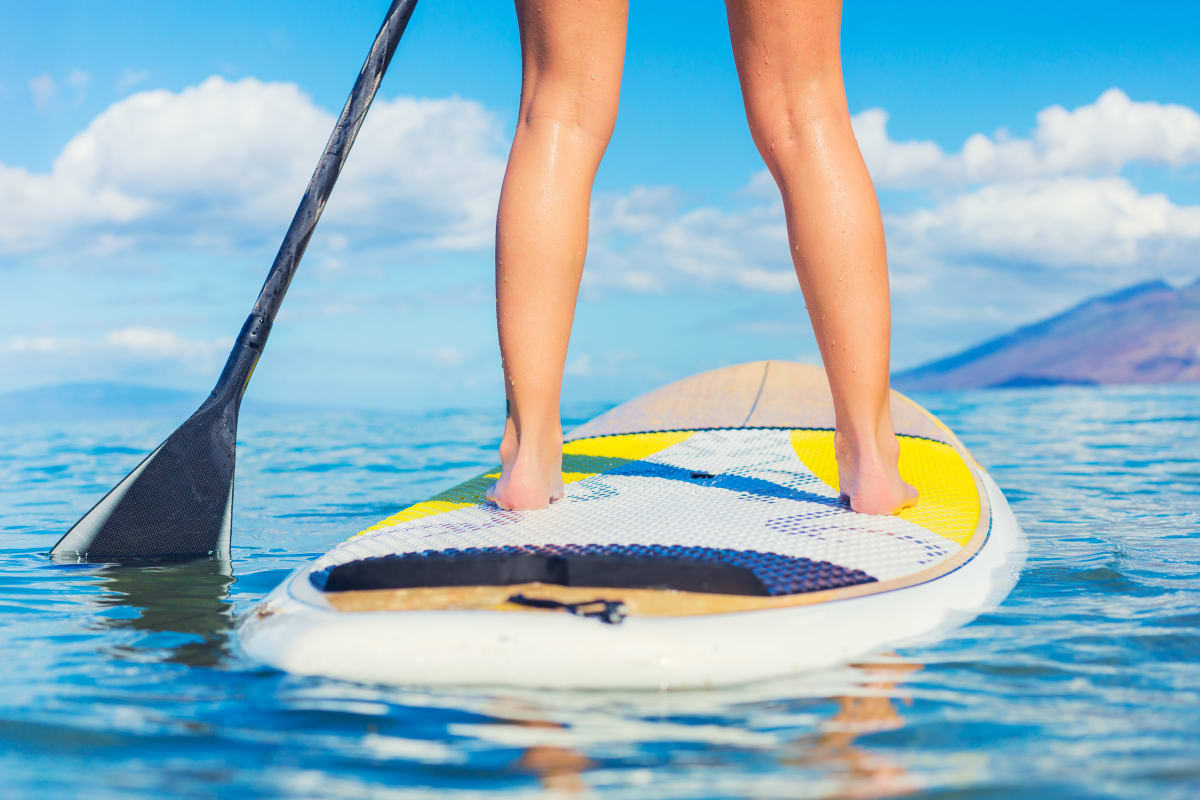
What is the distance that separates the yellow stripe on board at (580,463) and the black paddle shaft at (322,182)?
2.23 ft

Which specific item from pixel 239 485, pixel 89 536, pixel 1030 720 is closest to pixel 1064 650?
pixel 1030 720

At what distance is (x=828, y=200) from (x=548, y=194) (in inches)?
21.5

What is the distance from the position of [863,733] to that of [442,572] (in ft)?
2.17

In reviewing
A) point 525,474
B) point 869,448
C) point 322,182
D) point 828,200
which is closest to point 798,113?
point 828,200

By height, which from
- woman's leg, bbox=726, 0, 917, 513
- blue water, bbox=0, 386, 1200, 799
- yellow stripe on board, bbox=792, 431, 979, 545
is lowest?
blue water, bbox=0, 386, 1200, 799

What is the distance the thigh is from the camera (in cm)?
189

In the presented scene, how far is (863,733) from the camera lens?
1202mm

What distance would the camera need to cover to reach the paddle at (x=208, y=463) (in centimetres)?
258

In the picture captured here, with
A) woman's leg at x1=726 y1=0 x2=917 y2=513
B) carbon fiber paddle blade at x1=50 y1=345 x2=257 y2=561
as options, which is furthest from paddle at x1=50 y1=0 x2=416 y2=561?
woman's leg at x1=726 y1=0 x2=917 y2=513

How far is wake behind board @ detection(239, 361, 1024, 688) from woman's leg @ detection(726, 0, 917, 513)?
0.24m

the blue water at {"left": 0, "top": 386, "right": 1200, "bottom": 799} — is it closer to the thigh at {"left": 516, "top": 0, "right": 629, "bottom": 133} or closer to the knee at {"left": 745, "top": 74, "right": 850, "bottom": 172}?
the knee at {"left": 745, "top": 74, "right": 850, "bottom": 172}

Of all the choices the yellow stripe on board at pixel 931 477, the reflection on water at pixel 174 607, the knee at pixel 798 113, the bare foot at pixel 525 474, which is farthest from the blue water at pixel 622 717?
the knee at pixel 798 113

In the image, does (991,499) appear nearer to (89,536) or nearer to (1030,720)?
(1030,720)

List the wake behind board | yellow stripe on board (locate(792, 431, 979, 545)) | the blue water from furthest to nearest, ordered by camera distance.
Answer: yellow stripe on board (locate(792, 431, 979, 545)) → the wake behind board → the blue water
